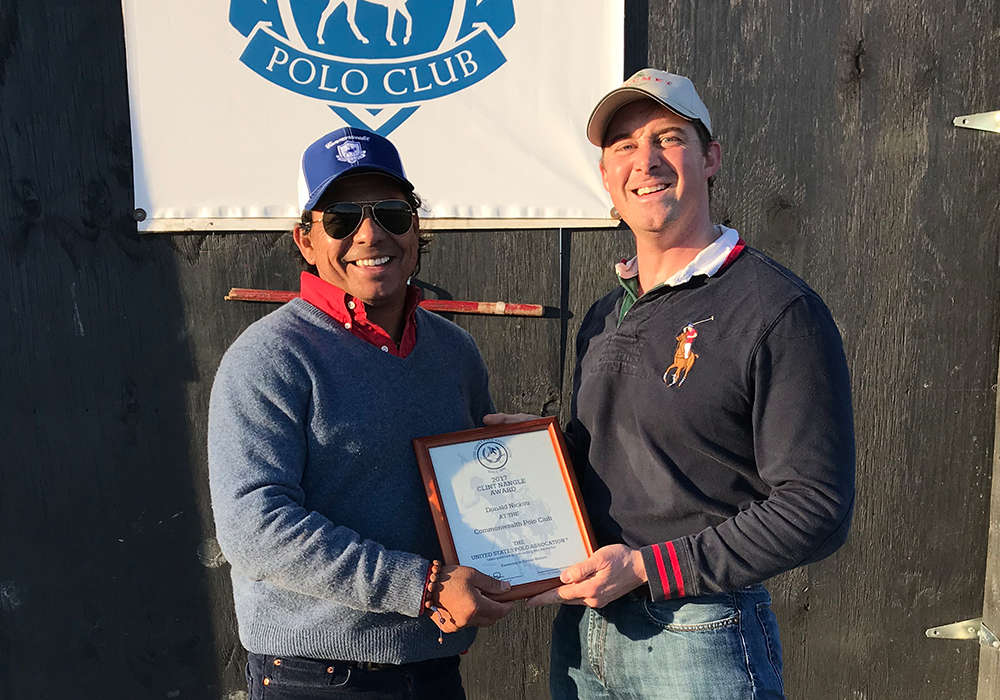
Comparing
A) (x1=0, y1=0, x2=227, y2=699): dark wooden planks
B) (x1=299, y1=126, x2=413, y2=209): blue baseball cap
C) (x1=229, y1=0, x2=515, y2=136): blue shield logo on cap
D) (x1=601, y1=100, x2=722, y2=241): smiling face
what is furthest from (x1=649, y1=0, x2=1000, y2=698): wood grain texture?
(x1=0, y1=0, x2=227, y2=699): dark wooden planks

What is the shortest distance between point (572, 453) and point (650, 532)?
339 mm

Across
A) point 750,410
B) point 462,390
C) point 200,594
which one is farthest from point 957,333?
point 200,594

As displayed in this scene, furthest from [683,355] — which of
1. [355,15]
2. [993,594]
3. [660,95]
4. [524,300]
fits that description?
[993,594]

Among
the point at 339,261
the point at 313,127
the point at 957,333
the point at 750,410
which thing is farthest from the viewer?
the point at 957,333

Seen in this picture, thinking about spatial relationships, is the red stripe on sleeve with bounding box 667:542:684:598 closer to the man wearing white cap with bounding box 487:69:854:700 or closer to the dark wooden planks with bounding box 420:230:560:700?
the man wearing white cap with bounding box 487:69:854:700

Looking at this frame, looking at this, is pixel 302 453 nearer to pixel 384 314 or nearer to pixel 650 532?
pixel 384 314

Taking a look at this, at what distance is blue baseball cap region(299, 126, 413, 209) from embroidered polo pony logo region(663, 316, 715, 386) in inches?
30.2

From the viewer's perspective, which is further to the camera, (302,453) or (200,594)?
(200,594)

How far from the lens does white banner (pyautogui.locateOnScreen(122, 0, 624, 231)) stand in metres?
2.74

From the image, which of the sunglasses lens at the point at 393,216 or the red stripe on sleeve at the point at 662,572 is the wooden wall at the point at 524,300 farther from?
the red stripe on sleeve at the point at 662,572

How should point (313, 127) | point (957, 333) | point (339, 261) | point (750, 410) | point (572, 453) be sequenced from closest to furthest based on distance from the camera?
point (750, 410)
point (339, 261)
point (572, 453)
point (313, 127)
point (957, 333)

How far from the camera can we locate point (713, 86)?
9.38ft

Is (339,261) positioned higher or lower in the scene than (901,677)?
higher

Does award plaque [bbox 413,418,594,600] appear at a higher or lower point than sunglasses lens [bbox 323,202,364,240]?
lower
